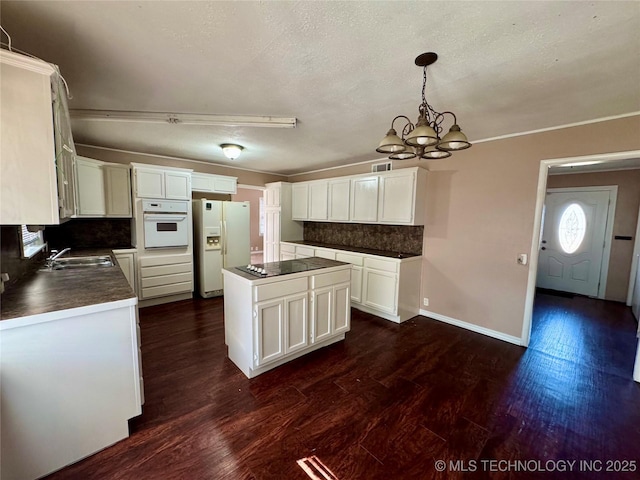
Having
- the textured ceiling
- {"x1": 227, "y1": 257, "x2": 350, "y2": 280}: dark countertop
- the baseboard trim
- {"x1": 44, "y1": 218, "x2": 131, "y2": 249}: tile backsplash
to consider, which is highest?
the textured ceiling

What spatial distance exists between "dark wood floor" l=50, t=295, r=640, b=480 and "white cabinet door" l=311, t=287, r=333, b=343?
0.21m

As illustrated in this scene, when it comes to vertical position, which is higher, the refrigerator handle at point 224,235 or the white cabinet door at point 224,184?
the white cabinet door at point 224,184

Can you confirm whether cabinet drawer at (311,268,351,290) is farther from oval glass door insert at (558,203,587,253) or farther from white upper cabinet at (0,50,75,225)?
oval glass door insert at (558,203,587,253)

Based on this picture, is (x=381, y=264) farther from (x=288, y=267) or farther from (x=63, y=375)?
(x=63, y=375)

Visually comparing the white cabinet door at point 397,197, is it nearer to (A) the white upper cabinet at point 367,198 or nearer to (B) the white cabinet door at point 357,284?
(A) the white upper cabinet at point 367,198

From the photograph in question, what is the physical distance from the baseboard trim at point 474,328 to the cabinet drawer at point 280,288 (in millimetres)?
2227

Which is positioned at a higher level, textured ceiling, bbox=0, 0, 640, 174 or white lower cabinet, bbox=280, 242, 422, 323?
textured ceiling, bbox=0, 0, 640, 174

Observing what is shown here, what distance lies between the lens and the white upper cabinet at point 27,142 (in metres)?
1.32

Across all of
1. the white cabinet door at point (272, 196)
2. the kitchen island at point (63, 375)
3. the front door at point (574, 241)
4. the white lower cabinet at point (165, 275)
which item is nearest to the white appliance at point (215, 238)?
the white lower cabinet at point (165, 275)

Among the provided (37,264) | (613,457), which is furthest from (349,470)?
(37,264)

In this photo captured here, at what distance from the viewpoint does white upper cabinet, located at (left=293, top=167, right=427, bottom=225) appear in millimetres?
3691

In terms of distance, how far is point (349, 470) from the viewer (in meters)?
1.55

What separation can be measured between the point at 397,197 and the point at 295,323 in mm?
2304

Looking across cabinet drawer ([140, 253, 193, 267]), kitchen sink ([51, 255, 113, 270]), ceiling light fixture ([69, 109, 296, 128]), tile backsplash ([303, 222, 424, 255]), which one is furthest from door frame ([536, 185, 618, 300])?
kitchen sink ([51, 255, 113, 270])
